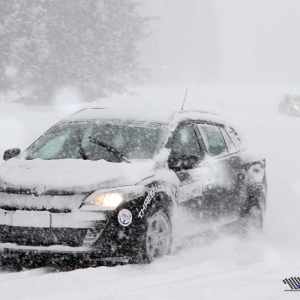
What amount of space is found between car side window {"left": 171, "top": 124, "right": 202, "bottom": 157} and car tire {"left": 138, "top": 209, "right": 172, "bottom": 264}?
98 centimetres

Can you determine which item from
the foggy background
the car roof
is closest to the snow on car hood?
the car roof

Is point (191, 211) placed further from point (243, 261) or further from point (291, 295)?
point (291, 295)

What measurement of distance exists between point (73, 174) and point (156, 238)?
3.10 feet

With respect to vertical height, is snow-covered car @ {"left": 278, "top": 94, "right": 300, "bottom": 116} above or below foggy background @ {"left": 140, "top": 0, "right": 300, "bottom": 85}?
below

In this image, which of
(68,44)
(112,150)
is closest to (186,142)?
(112,150)

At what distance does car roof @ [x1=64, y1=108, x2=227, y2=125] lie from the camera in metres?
7.30

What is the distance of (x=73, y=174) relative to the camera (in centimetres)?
614

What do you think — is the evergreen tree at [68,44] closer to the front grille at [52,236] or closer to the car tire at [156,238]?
the car tire at [156,238]

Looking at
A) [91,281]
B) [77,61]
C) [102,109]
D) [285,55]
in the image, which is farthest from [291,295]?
[285,55]

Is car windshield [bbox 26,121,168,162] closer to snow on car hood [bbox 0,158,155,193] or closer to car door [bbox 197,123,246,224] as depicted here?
snow on car hood [bbox 0,158,155,193]

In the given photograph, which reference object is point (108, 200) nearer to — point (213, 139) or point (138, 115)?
point (138, 115)

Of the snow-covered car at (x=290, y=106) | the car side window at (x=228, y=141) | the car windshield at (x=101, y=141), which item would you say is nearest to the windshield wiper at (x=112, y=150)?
the car windshield at (x=101, y=141)

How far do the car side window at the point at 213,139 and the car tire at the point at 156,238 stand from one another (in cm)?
148

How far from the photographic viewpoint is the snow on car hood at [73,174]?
597cm
